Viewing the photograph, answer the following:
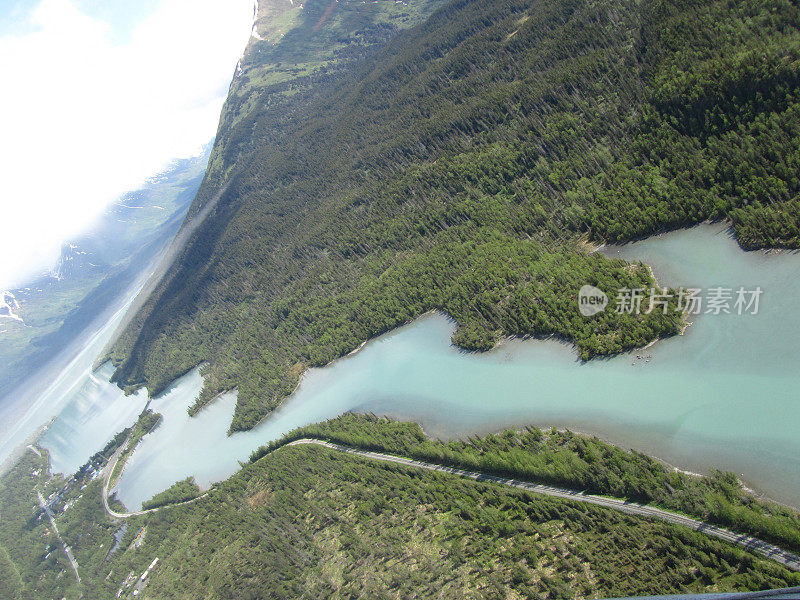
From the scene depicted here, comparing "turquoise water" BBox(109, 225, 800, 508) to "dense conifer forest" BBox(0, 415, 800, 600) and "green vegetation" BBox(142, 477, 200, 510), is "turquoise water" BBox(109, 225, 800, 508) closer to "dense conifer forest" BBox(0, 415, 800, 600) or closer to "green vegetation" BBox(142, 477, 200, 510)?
"dense conifer forest" BBox(0, 415, 800, 600)

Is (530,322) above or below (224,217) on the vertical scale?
below

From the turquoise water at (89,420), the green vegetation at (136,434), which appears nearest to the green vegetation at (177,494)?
the green vegetation at (136,434)

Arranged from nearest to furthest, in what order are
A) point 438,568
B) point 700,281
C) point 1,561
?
1. point 438,568
2. point 700,281
3. point 1,561

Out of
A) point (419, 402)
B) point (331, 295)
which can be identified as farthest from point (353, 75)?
point (419, 402)

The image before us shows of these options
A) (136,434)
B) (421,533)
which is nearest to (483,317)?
(421,533)

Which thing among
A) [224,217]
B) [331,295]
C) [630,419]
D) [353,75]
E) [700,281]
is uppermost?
[353,75]

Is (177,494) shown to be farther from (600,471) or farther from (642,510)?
(642,510)

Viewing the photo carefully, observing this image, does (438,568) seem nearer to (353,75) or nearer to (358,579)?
(358,579)
